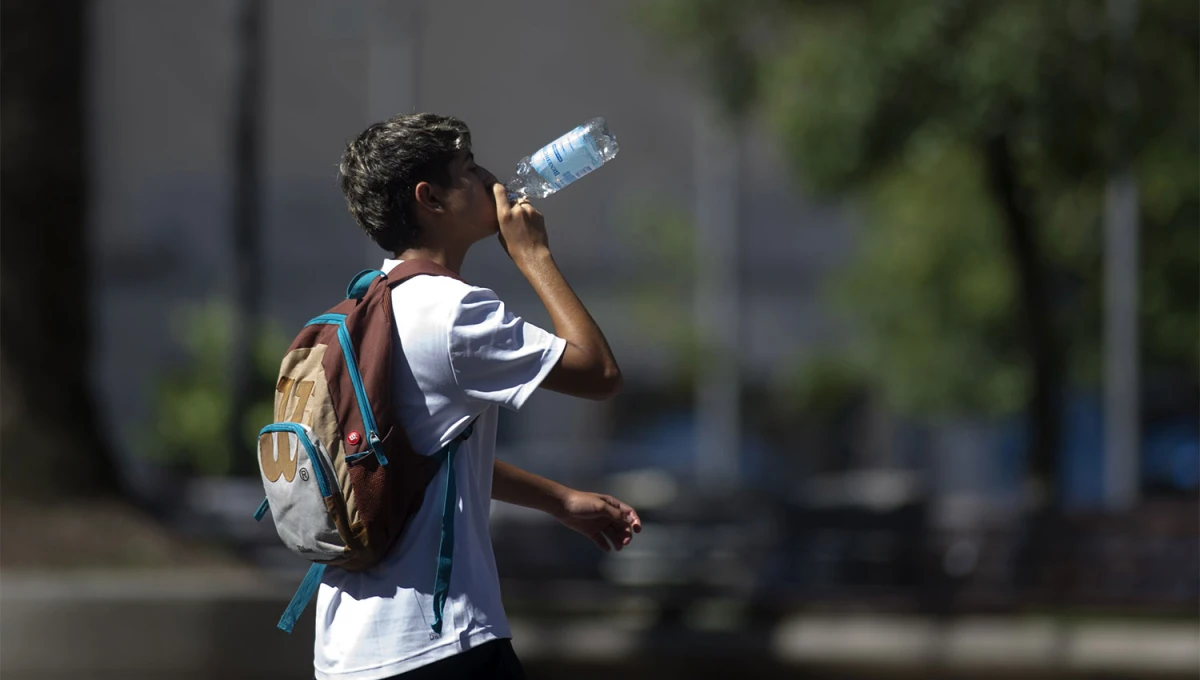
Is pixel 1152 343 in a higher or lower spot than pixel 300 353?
higher

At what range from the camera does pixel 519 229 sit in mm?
2793

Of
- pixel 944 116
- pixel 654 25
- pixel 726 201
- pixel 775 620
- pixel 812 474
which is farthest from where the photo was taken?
pixel 812 474

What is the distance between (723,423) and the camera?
3525 centimetres

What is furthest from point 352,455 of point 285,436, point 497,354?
point 497,354

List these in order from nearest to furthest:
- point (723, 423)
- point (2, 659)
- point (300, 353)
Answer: point (300, 353) → point (2, 659) → point (723, 423)

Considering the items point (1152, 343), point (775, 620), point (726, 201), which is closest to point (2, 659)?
point (775, 620)

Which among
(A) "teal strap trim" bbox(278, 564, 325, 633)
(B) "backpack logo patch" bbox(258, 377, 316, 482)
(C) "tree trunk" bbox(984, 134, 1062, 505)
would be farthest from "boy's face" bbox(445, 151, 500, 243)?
(C) "tree trunk" bbox(984, 134, 1062, 505)

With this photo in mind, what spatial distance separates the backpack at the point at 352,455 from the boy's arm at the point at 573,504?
33 centimetres

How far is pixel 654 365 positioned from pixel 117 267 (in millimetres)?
13408

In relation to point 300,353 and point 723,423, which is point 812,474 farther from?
point 300,353

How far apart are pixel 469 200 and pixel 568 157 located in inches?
16.1

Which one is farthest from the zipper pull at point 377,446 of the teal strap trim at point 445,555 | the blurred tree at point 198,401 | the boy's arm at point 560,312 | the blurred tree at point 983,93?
the blurred tree at point 198,401

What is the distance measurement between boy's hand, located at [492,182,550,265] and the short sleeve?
0.49ft

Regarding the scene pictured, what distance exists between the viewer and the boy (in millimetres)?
2666
